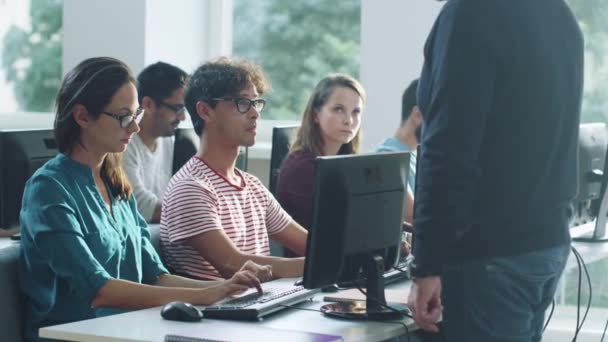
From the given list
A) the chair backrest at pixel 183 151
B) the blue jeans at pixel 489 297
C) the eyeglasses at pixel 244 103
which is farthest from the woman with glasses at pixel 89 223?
the chair backrest at pixel 183 151

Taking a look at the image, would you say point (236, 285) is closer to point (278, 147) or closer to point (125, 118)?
point (125, 118)

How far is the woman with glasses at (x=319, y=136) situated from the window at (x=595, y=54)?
1.38 meters

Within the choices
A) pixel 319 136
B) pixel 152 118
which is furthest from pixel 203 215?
pixel 152 118

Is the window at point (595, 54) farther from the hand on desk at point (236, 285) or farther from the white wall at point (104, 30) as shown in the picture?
the hand on desk at point (236, 285)

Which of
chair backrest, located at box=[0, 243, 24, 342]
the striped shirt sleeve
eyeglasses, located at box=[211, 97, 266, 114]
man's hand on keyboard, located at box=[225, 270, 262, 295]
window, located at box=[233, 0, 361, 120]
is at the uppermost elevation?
window, located at box=[233, 0, 361, 120]

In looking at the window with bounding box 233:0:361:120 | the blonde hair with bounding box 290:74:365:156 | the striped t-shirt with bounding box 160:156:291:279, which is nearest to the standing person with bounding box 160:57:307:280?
the striped t-shirt with bounding box 160:156:291:279

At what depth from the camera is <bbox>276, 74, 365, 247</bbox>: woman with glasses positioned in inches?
137

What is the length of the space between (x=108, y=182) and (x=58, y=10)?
3.45 m

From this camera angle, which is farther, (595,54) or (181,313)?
(595,54)

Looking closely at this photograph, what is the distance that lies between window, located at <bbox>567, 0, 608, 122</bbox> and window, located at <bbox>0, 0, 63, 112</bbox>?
9.21 ft

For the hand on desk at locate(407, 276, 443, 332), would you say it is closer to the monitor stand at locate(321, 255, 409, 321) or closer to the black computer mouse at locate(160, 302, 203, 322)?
the monitor stand at locate(321, 255, 409, 321)

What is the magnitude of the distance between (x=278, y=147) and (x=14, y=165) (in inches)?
39.2

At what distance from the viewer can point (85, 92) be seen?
2.47 meters

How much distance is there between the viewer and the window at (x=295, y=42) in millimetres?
5359
